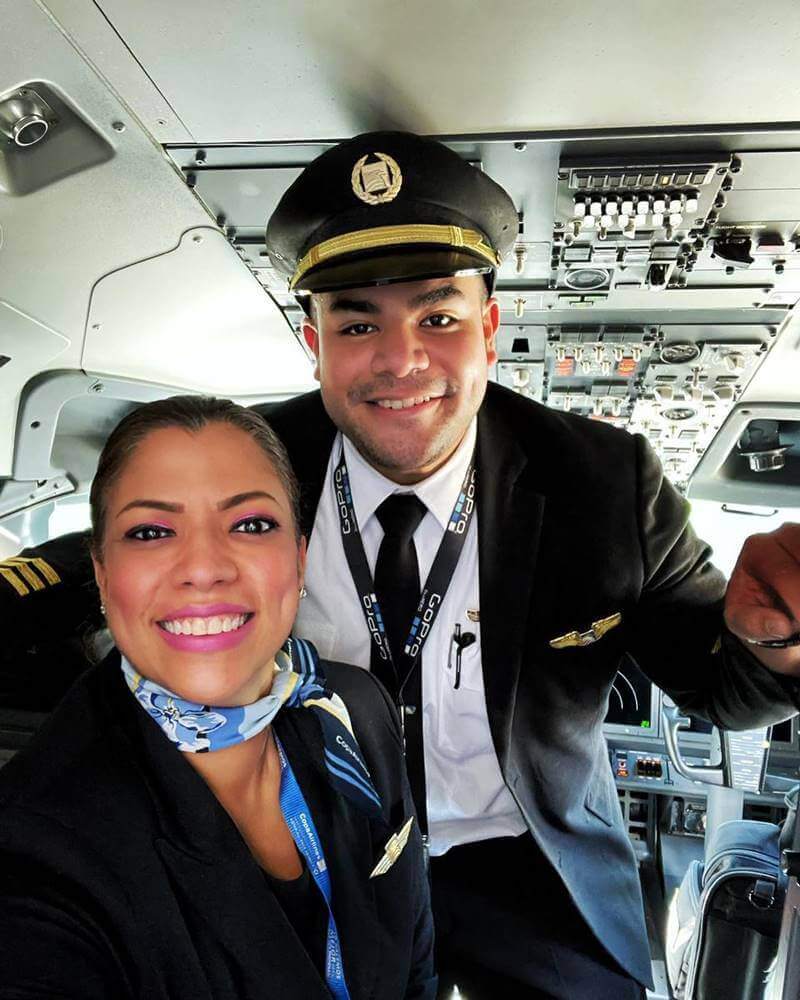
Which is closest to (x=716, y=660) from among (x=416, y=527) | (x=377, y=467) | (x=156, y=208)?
(x=416, y=527)

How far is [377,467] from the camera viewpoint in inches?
79.1

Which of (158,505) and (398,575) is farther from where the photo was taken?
(398,575)

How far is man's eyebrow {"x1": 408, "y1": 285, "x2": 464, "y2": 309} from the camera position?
5.98 feet

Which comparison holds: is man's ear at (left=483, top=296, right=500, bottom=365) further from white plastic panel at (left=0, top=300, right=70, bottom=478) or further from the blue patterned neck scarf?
white plastic panel at (left=0, top=300, right=70, bottom=478)

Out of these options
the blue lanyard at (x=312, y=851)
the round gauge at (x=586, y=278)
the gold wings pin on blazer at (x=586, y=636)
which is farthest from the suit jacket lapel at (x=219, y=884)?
the round gauge at (x=586, y=278)

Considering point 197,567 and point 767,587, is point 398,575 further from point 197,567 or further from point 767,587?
point 767,587

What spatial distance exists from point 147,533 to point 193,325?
1610mm

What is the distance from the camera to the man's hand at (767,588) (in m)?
1.57

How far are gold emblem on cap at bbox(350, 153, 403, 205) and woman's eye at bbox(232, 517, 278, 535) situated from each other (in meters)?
0.76

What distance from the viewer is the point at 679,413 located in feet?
11.8

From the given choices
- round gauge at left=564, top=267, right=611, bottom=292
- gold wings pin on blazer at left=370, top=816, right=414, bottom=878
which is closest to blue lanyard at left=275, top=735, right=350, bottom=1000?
gold wings pin on blazer at left=370, top=816, right=414, bottom=878

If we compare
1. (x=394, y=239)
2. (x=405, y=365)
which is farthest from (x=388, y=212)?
(x=405, y=365)

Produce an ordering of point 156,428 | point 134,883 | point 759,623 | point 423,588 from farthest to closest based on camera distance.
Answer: point 423,588
point 759,623
point 156,428
point 134,883

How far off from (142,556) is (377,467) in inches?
29.7
